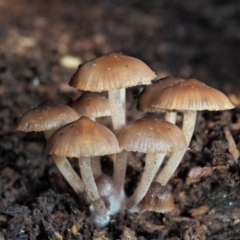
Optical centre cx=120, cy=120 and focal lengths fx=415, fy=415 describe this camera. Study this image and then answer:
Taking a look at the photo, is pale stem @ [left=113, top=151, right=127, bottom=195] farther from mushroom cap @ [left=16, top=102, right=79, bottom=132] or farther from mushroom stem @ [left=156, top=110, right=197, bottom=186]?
mushroom cap @ [left=16, top=102, right=79, bottom=132]

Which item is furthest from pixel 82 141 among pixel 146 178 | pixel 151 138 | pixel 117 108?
pixel 146 178

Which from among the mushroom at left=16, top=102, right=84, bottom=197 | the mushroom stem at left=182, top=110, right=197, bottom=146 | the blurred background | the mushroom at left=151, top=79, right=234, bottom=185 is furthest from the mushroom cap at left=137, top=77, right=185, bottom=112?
the blurred background

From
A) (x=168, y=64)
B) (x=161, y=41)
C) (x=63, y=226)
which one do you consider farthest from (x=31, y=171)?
(x=161, y=41)

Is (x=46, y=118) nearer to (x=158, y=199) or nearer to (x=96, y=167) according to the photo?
(x=96, y=167)

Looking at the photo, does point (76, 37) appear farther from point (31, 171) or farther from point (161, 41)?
point (31, 171)

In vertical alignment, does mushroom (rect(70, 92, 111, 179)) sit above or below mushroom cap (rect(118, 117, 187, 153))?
below

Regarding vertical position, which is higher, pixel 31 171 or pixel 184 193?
pixel 184 193

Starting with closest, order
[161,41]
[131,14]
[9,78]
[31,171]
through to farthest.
→ [31,171]
[9,78]
[161,41]
[131,14]
